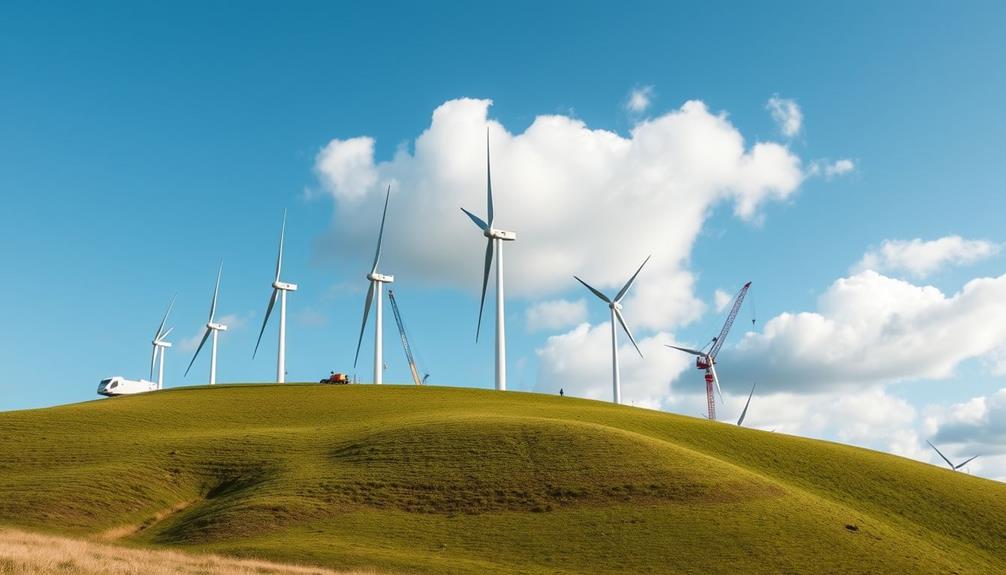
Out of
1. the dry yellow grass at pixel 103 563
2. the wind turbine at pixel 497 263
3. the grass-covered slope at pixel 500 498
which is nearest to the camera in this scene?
the dry yellow grass at pixel 103 563

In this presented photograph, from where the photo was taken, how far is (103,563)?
1140 inches

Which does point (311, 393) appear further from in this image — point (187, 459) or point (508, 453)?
point (508, 453)

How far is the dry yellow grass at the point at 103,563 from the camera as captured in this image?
2603cm

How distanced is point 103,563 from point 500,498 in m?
27.9

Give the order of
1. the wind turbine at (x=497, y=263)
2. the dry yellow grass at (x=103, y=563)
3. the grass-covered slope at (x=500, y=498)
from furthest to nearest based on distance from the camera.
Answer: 1. the wind turbine at (x=497, y=263)
2. the grass-covered slope at (x=500, y=498)
3. the dry yellow grass at (x=103, y=563)

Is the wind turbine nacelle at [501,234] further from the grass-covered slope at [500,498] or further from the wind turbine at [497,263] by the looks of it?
the grass-covered slope at [500,498]

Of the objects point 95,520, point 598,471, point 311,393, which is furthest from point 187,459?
point 311,393

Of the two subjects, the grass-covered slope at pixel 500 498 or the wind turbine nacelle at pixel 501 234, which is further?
the wind turbine nacelle at pixel 501 234

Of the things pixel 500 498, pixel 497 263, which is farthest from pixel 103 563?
pixel 497 263

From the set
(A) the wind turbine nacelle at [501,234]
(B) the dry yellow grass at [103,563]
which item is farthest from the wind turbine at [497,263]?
(B) the dry yellow grass at [103,563]

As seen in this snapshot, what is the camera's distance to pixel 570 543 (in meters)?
45.4

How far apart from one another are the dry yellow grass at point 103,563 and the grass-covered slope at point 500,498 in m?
5.99

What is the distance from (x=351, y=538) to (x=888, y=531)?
3422 cm

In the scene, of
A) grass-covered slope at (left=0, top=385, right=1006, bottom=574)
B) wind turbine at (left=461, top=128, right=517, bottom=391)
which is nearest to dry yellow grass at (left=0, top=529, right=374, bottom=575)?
grass-covered slope at (left=0, top=385, right=1006, bottom=574)
